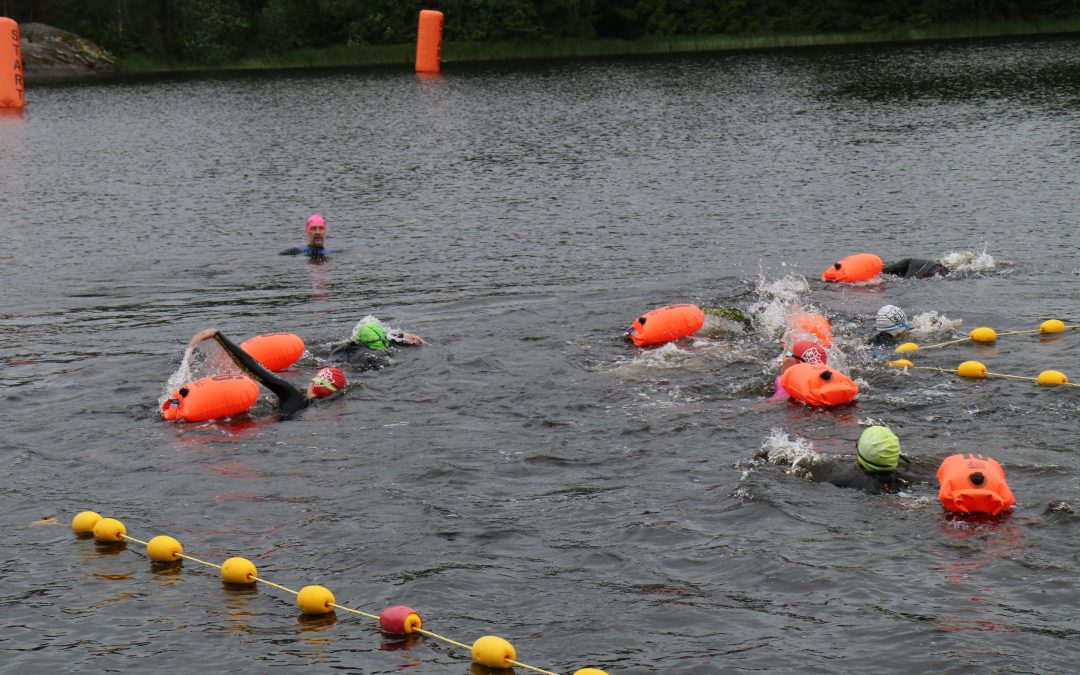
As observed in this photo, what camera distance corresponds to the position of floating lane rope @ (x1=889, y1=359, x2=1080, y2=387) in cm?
1579

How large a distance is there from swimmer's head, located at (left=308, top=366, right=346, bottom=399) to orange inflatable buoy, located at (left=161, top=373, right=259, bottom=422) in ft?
2.79

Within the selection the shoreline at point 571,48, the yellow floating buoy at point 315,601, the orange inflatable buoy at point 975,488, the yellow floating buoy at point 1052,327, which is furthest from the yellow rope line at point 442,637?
the shoreline at point 571,48

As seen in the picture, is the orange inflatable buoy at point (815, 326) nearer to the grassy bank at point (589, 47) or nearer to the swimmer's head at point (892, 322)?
the swimmer's head at point (892, 322)

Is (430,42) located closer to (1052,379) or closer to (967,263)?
(967,263)

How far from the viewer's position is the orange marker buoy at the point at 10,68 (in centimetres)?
5512

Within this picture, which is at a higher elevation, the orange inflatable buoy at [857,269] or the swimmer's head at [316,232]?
the orange inflatable buoy at [857,269]

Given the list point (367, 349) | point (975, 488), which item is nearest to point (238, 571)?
point (367, 349)

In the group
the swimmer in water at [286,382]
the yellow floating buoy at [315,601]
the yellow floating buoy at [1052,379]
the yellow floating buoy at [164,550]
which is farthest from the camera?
the yellow floating buoy at [1052,379]

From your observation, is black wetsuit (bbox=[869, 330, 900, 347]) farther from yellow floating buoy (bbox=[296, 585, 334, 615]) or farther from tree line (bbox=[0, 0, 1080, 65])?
tree line (bbox=[0, 0, 1080, 65])

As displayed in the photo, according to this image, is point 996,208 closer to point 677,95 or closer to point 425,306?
point 425,306

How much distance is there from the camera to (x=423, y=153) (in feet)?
134

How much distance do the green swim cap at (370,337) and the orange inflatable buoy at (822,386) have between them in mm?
6221

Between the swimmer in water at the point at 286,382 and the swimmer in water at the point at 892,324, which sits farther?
the swimmer in water at the point at 892,324

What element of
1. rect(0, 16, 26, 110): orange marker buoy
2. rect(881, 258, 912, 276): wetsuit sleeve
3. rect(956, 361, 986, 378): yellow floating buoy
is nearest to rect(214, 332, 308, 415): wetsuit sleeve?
rect(956, 361, 986, 378): yellow floating buoy
